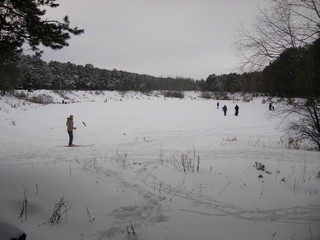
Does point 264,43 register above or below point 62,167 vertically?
above

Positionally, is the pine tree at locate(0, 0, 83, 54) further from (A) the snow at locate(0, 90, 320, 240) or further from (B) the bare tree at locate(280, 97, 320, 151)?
(B) the bare tree at locate(280, 97, 320, 151)

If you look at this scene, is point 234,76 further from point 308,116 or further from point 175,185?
point 175,185

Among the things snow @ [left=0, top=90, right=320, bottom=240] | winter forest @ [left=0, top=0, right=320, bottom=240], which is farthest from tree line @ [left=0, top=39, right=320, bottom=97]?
snow @ [left=0, top=90, right=320, bottom=240]

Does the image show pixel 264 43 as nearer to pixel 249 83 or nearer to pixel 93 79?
pixel 249 83

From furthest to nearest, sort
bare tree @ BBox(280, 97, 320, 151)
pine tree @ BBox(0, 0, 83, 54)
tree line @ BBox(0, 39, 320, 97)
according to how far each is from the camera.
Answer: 1. bare tree @ BBox(280, 97, 320, 151)
2. tree line @ BBox(0, 39, 320, 97)
3. pine tree @ BBox(0, 0, 83, 54)

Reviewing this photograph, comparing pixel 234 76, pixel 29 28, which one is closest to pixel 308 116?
pixel 234 76

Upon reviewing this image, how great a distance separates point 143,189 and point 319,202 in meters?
3.92

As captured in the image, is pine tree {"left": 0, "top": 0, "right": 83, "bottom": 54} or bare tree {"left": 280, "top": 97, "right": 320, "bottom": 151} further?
bare tree {"left": 280, "top": 97, "right": 320, "bottom": 151}

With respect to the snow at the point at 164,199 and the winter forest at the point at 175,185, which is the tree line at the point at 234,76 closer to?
the winter forest at the point at 175,185

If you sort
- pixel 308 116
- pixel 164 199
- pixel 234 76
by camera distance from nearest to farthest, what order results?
1. pixel 164 199
2. pixel 308 116
3. pixel 234 76

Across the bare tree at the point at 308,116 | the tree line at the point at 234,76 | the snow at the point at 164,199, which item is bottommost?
the snow at the point at 164,199

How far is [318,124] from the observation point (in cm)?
1105

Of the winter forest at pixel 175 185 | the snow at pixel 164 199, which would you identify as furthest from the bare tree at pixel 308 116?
the snow at pixel 164 199

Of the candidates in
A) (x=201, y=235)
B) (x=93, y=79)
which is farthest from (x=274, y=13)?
(x=93, y=79)
